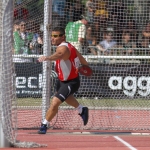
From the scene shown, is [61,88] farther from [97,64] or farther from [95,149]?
[97,64]

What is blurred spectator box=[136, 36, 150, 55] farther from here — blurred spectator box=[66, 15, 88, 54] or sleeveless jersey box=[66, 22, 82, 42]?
sleeveless jersey box=[66, 22, 82, 42]

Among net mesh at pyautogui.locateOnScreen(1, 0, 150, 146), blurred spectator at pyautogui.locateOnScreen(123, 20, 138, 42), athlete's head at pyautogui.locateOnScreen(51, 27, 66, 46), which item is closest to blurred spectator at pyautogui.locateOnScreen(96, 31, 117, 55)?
net mesh at pyautogui.locateOnScreen(1, 0, 150, 146)

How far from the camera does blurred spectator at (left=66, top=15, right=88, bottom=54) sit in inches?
525

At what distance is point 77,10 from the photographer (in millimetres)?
13969

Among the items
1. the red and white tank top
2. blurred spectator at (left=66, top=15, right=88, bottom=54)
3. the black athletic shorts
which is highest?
blurred spectator at (left=66, top=15, right=88, bottom=54)

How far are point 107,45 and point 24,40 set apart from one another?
327 centimetres

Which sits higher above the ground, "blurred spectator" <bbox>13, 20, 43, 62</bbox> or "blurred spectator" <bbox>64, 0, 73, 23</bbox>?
"blurred spectator" <bbox>64, 0, 73, 23</bbox>

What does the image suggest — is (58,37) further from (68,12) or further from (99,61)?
(99,61)

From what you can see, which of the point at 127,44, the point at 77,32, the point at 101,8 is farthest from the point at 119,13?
the point at 127,44

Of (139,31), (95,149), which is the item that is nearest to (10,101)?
(95,149)

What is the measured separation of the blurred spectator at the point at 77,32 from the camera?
13.3 metres

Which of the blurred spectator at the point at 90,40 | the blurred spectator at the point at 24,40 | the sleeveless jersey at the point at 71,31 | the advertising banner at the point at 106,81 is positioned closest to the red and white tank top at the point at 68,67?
the blurred spectator at the point at 24,40

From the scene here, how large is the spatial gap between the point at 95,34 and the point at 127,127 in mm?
3609

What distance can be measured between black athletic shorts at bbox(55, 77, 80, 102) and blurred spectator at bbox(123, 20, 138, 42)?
3.47 m
